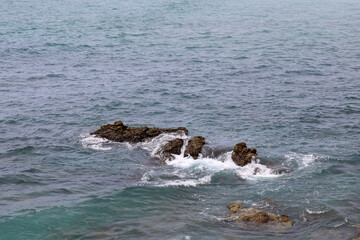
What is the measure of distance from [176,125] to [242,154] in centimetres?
1060

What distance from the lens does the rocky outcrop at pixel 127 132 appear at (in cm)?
4516


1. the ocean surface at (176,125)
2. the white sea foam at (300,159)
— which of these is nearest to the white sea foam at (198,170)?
the ocean surface at (176,125)

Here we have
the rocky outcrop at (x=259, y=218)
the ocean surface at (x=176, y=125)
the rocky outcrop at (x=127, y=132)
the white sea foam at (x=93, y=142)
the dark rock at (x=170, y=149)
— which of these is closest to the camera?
the rocky outcrop at (x=259, y=218)

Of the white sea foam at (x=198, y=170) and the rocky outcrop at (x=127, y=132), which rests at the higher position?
the rocky outcrop at (x=127, y=132)

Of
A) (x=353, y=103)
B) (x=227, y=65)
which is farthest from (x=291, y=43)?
(x=353, y=103)

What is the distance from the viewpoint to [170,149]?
4188 centimetres

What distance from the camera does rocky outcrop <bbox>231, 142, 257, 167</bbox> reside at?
3939cm

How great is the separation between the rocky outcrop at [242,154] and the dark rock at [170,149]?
4.85m

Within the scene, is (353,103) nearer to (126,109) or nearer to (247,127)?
(247,127)

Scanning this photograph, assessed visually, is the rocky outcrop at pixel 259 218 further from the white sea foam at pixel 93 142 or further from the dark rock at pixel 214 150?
the white sea foam at pixel 93 142

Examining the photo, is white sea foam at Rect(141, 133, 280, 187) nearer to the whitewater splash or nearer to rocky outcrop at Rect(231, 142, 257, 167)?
the whitewater splash

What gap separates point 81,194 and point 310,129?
22987 millimetres

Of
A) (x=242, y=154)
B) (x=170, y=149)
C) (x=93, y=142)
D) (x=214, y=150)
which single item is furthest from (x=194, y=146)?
(x=93, y=142)

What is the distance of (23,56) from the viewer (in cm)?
7550
